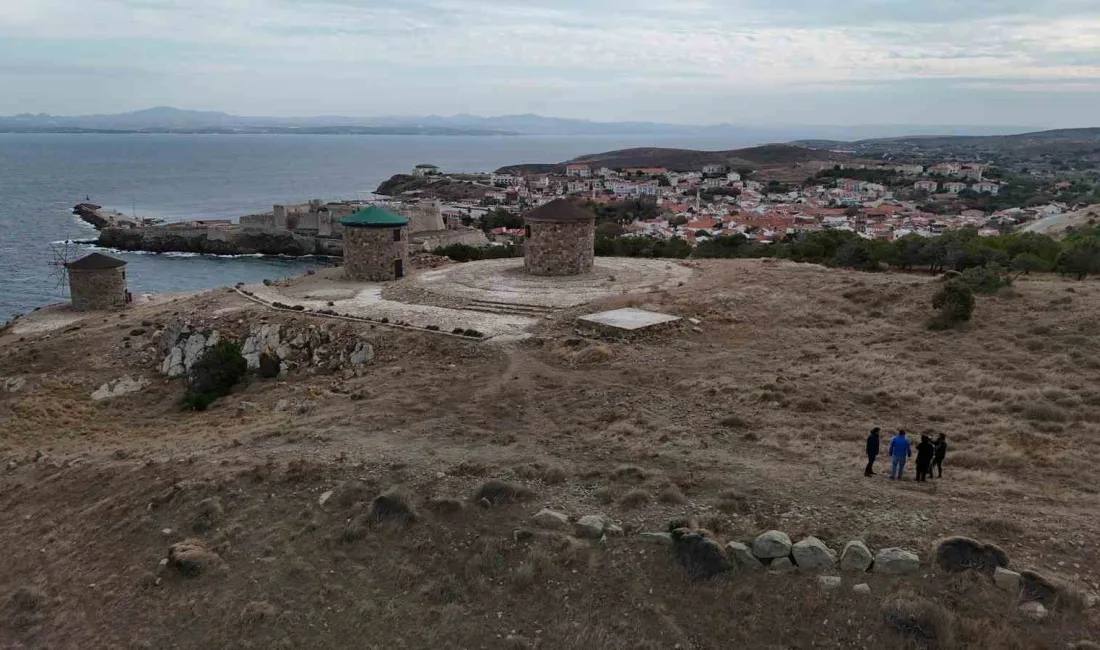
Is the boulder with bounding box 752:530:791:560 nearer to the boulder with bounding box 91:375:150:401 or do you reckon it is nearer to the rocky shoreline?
the boulder with bounding box 91:375:150:401

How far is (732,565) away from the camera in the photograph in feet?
25.3

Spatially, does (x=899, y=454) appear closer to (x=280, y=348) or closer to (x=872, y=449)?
(x=872, y=449)

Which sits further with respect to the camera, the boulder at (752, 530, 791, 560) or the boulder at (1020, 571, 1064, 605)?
the boulder at (752, 530, 791, 560)

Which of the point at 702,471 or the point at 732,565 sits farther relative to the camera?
the point at 702,471

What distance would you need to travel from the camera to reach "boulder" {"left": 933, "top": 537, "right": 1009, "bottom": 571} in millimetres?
7230

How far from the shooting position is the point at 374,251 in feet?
81.0

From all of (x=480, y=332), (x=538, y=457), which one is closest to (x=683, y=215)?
(x=480, y=332)

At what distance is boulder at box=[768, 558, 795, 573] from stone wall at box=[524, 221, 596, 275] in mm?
17124

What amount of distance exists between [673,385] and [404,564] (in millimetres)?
6913

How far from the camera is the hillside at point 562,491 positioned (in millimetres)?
7289

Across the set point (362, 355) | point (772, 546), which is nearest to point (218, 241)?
point (362, 355)

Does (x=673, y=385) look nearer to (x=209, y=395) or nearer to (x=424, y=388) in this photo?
(x=424, y=388)

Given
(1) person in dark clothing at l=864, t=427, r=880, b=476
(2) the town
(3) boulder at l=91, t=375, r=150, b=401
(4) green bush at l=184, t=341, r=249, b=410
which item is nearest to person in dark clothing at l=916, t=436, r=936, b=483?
Result: (1) person in dark clothing at l=864, t=427, r=880, b=476

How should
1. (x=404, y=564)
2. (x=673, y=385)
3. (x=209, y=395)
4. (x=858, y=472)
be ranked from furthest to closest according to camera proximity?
(x=209, y=395) < (x=673, y=385) < (x=858, y=472) < (x=404, y=564)
